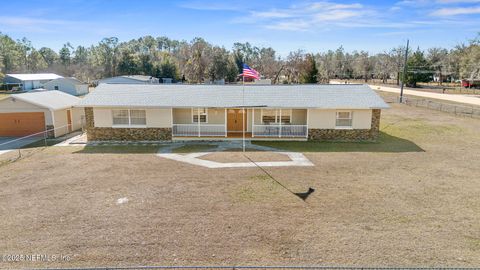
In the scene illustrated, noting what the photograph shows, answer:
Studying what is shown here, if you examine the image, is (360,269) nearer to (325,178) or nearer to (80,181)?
(325,178)

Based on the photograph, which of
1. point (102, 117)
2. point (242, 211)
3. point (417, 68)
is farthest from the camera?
point (417, 68)

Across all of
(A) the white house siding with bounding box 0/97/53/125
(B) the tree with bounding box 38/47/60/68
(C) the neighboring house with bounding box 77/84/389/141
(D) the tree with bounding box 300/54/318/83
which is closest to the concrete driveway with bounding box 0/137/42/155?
(A) the white house siding with bounding box 0/97/53/125

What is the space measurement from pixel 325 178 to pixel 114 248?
363 inches

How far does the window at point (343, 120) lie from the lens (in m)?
22.1

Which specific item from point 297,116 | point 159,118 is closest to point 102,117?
point 159,118

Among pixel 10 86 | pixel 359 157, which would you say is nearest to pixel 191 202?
pixel 359 157

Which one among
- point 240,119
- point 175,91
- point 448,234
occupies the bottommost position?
point 448,234

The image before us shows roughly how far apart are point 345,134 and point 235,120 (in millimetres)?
7697

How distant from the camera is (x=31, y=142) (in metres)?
22.4

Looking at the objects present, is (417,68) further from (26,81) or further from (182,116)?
(26,81)

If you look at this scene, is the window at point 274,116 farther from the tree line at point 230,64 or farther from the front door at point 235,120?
the tree line at point 230,64

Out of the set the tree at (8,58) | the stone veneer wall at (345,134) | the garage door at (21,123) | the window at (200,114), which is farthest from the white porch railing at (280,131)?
the tree at (8,58)

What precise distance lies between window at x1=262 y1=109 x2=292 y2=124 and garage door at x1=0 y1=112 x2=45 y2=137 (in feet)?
53.1

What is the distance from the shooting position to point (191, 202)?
461 inches
